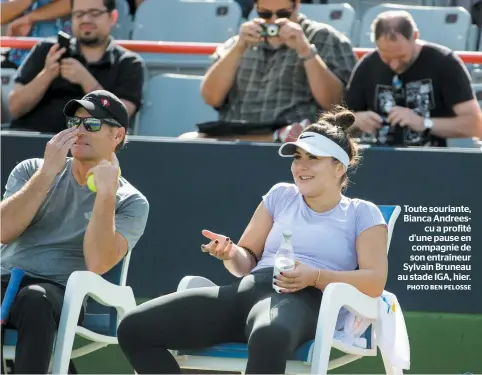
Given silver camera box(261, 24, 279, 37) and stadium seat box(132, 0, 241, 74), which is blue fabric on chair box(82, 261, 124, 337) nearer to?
silver camera box(261, 24, 279, 37)

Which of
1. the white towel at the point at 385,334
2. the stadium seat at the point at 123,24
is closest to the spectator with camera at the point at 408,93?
the white towel at the point at 385,334

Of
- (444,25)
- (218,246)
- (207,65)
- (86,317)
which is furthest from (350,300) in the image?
(444,25)

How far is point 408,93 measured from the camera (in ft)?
19.4

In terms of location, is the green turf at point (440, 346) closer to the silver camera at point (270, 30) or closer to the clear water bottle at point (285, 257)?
the clear water bottle at point (285, 257)

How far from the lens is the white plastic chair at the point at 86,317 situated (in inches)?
172

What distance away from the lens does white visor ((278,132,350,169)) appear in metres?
4.48

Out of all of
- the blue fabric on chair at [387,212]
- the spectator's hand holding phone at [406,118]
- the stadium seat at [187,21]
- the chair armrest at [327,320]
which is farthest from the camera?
the stadium seat at [187,21]

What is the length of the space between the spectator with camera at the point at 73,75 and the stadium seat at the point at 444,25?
69.0 inches

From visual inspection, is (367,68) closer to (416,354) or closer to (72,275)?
(416,354)

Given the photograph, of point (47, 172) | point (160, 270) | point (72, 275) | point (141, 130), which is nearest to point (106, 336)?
point (72, 275)

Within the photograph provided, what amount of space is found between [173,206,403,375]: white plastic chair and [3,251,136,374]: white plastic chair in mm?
293

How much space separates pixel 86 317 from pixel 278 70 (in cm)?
206

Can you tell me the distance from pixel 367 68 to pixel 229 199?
3.52ft

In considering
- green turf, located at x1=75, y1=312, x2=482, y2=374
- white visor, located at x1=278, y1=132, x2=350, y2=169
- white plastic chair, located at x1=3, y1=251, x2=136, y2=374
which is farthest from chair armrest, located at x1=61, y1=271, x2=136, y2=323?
green turf, located at x1=75, y1=312, x2=482, y2=374
